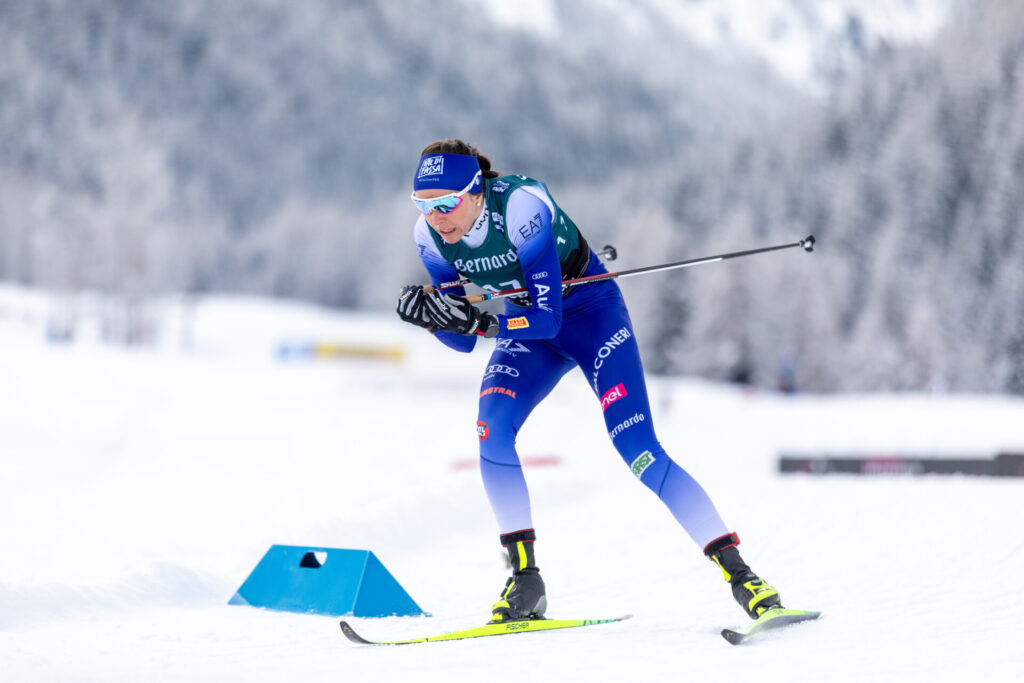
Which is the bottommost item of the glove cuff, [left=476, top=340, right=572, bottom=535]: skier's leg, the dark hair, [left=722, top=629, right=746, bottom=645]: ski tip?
[left=722, top=629, right=746, bottom=645]: ski tip

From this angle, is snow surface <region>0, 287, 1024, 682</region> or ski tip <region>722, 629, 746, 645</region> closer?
snow surface <region>0, 287, 1024, 682</region>

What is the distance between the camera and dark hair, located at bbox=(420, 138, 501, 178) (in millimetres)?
3145

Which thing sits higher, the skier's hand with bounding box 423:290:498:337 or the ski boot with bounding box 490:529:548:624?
the skier's hand with bounding box 423:290:498:337

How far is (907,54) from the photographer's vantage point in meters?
24.0

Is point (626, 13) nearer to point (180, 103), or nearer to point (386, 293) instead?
point (180, 103)

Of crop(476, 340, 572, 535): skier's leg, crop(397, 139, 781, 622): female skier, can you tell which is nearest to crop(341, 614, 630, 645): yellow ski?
crop(397, 139, 781, 622): female skier

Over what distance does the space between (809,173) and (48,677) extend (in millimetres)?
32100

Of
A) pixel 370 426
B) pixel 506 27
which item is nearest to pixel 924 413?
pixel 370 426

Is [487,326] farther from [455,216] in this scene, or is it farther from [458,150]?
[458,150]

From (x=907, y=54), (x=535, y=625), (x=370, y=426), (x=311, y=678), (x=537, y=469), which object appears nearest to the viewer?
(x=311, y=678)

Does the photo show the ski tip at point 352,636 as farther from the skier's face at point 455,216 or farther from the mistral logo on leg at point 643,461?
the skier's face at point 455,216

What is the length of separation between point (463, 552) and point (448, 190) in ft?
9.59

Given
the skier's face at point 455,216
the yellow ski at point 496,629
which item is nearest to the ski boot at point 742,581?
the yellow ski at point 496,629

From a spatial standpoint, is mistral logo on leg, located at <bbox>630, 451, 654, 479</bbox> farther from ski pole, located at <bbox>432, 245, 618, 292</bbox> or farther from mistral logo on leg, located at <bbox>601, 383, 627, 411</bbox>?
ski pole, located at <bbox>432, 245, 618, 292</bbox>
